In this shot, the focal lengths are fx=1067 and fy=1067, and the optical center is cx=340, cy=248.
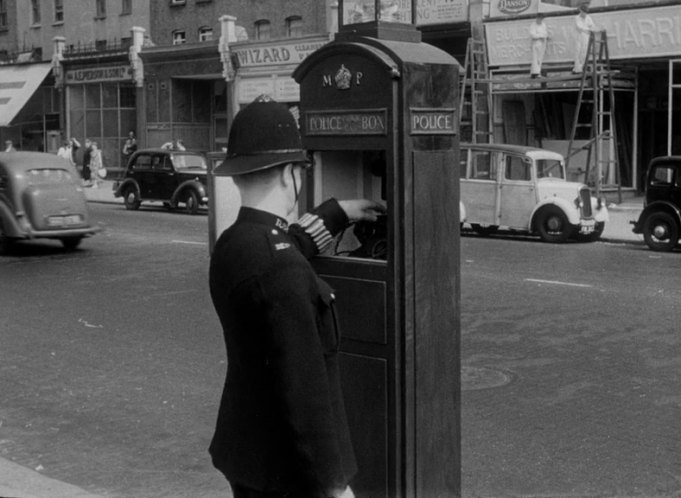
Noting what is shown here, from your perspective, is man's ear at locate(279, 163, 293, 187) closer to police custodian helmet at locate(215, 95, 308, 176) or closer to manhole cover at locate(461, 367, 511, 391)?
police custodian helmet at locate(215, 95, 308, 176)

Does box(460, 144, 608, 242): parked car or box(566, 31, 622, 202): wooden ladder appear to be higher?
box(566, 31, 622, 202): wooden ladder

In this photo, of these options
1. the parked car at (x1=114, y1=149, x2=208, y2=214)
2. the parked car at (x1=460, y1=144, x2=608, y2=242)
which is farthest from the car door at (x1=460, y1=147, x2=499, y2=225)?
the parked car at (x1=114, y1=149, x2=208, y2=214)

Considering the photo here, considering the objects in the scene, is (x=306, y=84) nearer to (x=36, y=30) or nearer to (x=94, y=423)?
(x=94, y=423)

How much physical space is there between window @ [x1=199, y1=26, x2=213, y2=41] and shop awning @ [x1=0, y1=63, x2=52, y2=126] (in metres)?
Answer: 8.96

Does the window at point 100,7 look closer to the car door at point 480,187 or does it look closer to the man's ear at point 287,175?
the car door at point 480,187

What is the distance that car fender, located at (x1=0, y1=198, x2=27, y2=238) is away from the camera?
17.5m

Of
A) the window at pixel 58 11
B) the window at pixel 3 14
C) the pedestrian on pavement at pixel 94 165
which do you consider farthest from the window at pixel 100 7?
the window at pixel 3 14

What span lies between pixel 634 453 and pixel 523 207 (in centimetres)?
1409

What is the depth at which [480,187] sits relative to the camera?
20797 millimetres

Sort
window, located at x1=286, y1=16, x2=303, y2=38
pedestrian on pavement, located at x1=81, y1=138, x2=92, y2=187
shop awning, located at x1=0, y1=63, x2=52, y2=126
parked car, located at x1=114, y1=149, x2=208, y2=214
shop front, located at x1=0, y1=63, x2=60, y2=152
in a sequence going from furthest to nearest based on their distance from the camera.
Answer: shop front, located at x1=0, y1=63, x2=60, y2=152 → shop awning, located at x1=0, y1=63, x2=52, y2=126 → pedestrian on pavement, located at x1=81, y1=138, x2=92, y2=187 → window, located at x1=286, y1=16, x2=303, y2=38 → parked car, located at x1=114, y1=149, x2=208, y2=214

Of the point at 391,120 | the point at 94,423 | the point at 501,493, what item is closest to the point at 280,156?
the point at 391,120

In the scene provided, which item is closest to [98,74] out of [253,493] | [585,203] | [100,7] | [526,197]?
[100,7]

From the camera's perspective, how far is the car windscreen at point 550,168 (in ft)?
67.4

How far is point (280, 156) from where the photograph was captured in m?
3.14
